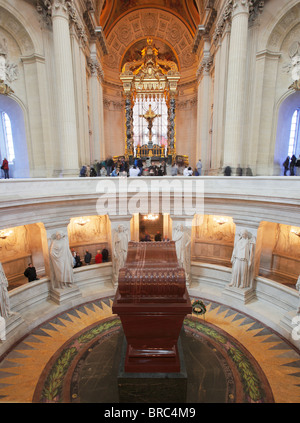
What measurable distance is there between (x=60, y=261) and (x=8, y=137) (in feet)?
24.0

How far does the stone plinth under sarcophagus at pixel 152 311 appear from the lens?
2.77 meters

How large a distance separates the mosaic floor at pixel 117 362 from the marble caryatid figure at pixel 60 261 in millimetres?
1069

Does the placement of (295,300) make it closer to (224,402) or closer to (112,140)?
(224,402)

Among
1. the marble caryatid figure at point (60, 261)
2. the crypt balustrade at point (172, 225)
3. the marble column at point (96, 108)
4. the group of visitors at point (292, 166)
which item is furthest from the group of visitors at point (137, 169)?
the group of visitors at point (292, 166)

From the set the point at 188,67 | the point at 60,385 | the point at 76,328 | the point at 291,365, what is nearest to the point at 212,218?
the point at 291,365

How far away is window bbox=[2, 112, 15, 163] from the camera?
10.4 metres

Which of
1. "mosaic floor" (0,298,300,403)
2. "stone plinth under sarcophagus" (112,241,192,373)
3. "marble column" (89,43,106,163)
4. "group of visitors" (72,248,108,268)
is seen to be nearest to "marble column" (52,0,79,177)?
"group of visitors" (72,248,108,268)

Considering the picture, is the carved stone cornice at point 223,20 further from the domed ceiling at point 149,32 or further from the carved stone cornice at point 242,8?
the domed ceiling at point 149,32

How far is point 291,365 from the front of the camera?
453cm

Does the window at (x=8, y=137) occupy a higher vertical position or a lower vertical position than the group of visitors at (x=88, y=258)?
higher

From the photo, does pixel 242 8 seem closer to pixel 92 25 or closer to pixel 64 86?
pixel 64 86

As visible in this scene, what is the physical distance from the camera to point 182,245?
7.40 meters

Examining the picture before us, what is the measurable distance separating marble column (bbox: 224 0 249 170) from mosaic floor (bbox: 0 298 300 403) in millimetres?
6476
